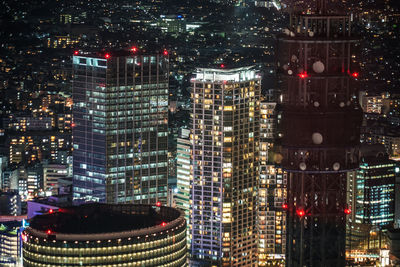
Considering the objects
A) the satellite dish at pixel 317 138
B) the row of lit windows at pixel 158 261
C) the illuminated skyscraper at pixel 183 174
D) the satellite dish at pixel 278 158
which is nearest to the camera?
the satellite dish at pixel 317 138

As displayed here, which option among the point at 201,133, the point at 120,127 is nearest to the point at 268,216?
the point at 201,133

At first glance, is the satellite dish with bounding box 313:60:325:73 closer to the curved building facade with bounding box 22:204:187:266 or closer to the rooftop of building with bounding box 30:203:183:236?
the curved building facade with bounding box 22:204:187:266

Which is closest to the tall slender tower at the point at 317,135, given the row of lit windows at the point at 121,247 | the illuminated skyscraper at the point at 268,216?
the row of lit windows at the point at 121,247

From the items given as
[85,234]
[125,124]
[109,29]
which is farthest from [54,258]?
[109,29]

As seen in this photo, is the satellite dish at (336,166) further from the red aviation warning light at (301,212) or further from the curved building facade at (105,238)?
the curved building facade at (105,238)

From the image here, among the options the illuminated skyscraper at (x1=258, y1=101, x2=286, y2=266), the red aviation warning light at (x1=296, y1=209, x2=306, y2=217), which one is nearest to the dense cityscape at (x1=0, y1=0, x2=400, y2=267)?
the red aviation warning light at (x1=296, y1=209, x2=306, y2=217)

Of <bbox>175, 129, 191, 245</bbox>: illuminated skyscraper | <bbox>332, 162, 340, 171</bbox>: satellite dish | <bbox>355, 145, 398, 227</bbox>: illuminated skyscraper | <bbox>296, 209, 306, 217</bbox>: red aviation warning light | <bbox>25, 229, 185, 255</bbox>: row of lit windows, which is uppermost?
<bbox>332, 162, 340, 171</bbox>: satellite dish

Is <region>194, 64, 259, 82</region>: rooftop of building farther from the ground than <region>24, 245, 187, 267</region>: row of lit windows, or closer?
farther from the ground

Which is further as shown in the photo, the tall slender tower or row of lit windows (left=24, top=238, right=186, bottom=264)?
row of lit windows (left=24, top=238, right=186, bottom=264)
